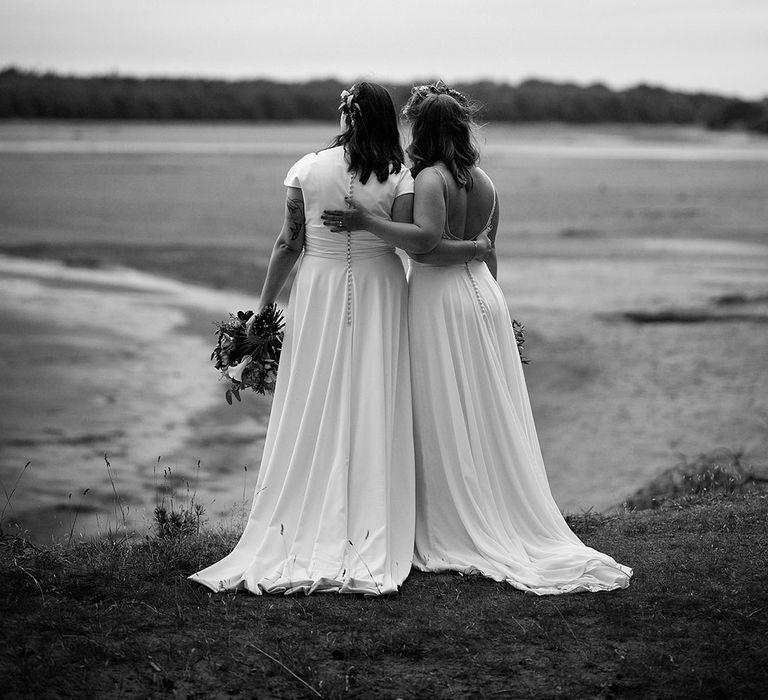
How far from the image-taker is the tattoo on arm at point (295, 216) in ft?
19.5

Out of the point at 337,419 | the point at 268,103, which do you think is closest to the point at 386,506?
the point at 337,419

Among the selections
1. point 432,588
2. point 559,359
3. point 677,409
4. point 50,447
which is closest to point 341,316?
point 432,588

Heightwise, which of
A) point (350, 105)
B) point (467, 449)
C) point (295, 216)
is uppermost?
point (350, 105)

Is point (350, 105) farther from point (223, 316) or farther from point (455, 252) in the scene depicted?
point (223, 316)

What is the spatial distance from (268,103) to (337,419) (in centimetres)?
7888

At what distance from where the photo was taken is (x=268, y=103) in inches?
3228

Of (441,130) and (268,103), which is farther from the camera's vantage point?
(268,103)

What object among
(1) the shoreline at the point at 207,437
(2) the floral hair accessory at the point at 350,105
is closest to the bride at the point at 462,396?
(2) the floral hair accessory at the point at 350,105

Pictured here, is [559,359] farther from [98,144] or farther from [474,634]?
[98,144]

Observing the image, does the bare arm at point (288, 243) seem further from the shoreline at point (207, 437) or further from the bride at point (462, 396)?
the shoreline at point (207, 437)

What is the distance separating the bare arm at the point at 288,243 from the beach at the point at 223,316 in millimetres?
2313

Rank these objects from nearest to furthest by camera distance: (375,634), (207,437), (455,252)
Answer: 1. (375,634)
2. (455,252)
3. (207,437)

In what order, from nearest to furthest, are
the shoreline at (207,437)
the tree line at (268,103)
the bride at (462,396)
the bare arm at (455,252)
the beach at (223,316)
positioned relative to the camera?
the bride at (462,396), the bare arm at (455,252), the shoreline at (207,437), the beach at (223,316), the tree line at (268,103)

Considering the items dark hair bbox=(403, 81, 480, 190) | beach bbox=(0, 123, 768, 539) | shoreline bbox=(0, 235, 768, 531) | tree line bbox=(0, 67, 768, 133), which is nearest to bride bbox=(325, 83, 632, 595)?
dark hair bbox=(403, 81, 480, 190)
